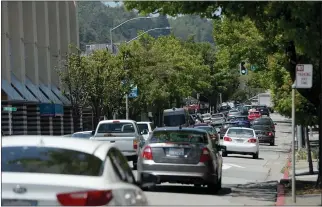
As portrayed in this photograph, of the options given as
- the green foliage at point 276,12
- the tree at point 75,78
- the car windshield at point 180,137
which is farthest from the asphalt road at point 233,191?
the tree at point 75,78

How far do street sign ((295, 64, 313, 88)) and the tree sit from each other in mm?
32671

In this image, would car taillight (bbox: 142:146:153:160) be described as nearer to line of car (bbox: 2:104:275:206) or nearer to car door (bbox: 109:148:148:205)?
line of car (bbox: 2:104:275:206)

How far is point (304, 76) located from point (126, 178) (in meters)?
7.16

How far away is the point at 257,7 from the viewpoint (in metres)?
15.9

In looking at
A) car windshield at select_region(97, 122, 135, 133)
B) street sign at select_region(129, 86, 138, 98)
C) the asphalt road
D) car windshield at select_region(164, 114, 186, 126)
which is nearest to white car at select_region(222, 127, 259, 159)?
the asphalt road

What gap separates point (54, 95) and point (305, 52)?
123 ft

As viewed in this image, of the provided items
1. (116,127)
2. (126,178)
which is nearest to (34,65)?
(116,127)

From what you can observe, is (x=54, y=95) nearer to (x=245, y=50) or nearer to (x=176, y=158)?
(x=245, y=50)

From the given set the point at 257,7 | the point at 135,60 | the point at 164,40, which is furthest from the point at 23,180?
the point at 164,40

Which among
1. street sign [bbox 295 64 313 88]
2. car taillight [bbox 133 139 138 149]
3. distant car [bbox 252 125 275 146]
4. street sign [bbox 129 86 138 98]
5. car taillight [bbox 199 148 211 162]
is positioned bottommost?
distant car [bbox 252 125 275 146]

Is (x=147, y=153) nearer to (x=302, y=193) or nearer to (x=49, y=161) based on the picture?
(x=302, y=193)

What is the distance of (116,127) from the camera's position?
25.9 meters

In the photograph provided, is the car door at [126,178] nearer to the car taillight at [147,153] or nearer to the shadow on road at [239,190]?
the car taillight at [147,153]

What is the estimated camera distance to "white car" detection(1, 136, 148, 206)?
7.19 m
